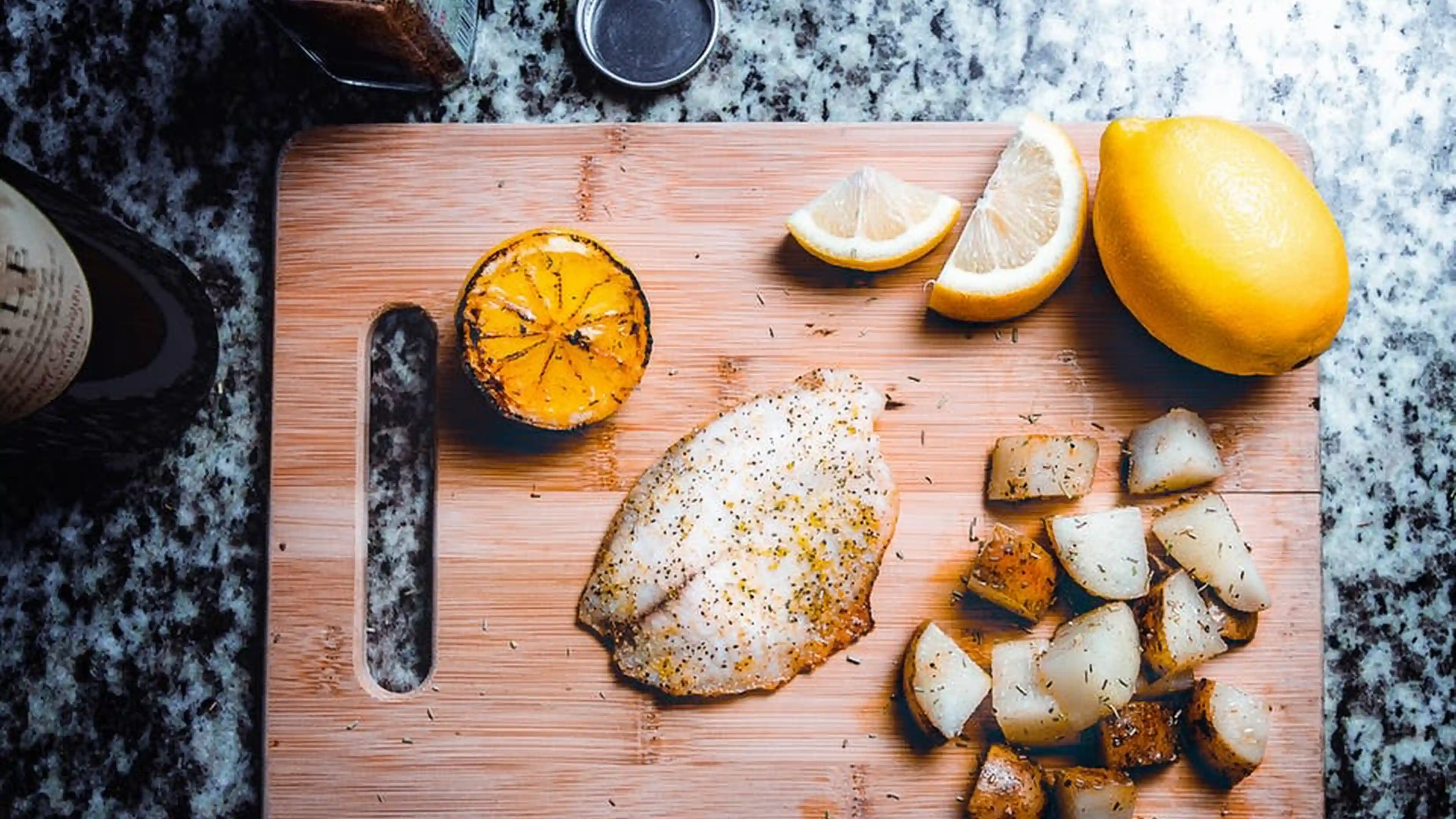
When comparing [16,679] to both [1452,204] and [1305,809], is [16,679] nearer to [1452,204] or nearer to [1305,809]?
[1305,809]

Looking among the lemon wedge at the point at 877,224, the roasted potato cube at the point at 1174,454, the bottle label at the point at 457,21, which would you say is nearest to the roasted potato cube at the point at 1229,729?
the roasted potato cube at the point at 1174,454

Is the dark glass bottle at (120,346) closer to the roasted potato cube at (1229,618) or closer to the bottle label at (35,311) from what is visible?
the bottle label at (35,311)

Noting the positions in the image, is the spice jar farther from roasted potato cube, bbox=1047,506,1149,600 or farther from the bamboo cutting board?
roasted potato cube, bbox=1047,506,1149,600

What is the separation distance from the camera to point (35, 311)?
3.76 ft

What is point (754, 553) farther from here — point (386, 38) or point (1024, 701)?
point (386, 38)

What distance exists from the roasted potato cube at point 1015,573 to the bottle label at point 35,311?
1.08 meters

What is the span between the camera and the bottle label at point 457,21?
1.46m

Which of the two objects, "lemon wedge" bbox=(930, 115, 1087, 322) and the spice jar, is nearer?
the spice jar

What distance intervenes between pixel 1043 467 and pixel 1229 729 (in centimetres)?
40

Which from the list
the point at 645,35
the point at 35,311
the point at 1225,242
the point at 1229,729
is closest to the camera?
the point at 35,311

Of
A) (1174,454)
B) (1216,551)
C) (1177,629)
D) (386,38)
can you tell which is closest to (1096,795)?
(1177,629)

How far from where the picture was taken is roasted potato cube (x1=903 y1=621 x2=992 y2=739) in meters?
1.50

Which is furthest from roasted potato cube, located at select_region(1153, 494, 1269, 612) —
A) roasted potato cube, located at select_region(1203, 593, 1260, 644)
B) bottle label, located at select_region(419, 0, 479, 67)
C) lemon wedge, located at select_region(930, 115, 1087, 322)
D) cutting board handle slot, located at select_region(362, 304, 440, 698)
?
bottle label, located at select_region(419, 0, 479, 67)

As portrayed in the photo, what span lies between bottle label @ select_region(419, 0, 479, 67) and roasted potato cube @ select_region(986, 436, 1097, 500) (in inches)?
35.0
